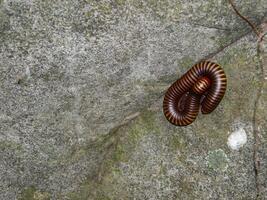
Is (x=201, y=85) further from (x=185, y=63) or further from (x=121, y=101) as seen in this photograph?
(x=121, y=101)

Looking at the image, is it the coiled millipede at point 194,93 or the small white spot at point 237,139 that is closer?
the coiled millipede at point 194,93

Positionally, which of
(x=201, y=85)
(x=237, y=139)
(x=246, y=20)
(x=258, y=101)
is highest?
(x=246, y=20)

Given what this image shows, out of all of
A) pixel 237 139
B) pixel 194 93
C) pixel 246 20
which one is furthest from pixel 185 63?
pixel 237 139

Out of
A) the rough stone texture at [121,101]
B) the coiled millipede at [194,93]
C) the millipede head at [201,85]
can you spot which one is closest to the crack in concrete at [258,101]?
the rough stone texture at [121,101]

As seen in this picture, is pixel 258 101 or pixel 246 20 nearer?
pixel 246 20

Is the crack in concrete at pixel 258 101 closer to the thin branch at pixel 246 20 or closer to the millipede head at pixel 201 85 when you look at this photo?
the thin branch at pixel 246 20

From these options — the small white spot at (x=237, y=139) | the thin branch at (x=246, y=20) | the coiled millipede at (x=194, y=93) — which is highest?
the thin branch at (x=246, y=20)
